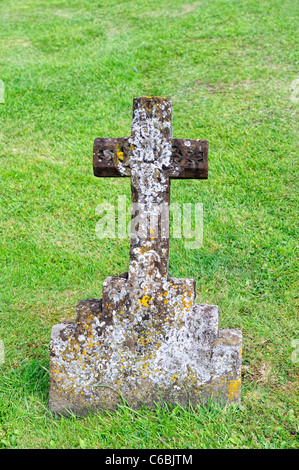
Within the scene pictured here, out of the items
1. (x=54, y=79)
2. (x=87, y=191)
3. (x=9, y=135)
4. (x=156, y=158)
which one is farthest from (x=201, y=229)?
(x=54, y=79)

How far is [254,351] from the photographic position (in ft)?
14.0

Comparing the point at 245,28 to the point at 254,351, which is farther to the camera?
the point at 245,28

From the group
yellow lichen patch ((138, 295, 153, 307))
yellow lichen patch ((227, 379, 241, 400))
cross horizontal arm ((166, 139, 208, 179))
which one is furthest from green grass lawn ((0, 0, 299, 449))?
cross horizontal arm ((166, 139, 208, 179))

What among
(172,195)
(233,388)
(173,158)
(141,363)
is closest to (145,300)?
(141,363)

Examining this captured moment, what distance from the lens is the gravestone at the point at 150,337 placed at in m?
3.62

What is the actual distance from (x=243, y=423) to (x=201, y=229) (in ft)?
9.01

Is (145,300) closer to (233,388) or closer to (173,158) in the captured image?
(233,388)

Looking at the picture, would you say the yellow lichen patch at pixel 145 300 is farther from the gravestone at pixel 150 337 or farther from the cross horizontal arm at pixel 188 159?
the cross horizontal arm at pixel 188 159

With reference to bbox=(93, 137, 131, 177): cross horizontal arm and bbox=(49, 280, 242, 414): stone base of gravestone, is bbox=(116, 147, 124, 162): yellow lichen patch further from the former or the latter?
bbox=(49, 280, 242, 414): stone base of gravestone

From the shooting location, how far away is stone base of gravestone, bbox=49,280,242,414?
361 cm

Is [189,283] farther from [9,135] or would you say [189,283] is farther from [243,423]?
[9,135]

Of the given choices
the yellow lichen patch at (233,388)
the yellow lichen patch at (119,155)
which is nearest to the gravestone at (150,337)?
the yellow lichen patch at (233,388)

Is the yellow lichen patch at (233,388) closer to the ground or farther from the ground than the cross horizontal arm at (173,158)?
closer to the ground
